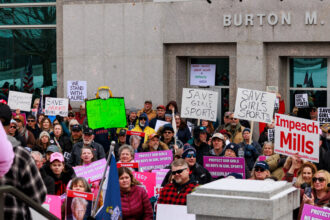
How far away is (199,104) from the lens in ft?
52.0

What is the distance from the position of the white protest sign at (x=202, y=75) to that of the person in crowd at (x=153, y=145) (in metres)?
9.61

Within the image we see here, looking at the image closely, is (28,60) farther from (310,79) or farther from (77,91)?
(310,79)

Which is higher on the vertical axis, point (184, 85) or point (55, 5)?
point (55, 5)

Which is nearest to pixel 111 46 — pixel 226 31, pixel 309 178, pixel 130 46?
pixel 130 46

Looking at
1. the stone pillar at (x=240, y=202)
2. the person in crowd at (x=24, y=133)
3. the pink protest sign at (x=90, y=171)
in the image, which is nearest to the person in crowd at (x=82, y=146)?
the pink protest sign at (x=90, y=171)

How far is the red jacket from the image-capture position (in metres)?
8.66

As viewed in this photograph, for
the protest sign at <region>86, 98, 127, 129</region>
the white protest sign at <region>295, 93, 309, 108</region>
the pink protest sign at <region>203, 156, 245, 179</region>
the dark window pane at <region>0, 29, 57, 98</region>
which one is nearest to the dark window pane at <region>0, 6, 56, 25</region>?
the dark window pane at <region>0, 29, 57, 98</region>

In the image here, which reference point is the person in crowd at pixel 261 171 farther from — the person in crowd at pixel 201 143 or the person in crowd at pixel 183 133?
the person in crowd at pixel 183 133

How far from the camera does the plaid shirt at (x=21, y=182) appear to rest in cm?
453

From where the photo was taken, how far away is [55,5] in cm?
2422

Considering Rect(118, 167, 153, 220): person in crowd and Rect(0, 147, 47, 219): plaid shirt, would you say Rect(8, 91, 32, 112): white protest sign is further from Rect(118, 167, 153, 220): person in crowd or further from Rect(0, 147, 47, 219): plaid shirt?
Rect(0, 147, 47, 219): plaid shirt

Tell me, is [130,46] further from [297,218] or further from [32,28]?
[297,218]

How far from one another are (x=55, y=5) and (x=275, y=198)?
1978 centimetres

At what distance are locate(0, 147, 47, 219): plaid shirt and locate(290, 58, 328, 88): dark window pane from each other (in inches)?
674
